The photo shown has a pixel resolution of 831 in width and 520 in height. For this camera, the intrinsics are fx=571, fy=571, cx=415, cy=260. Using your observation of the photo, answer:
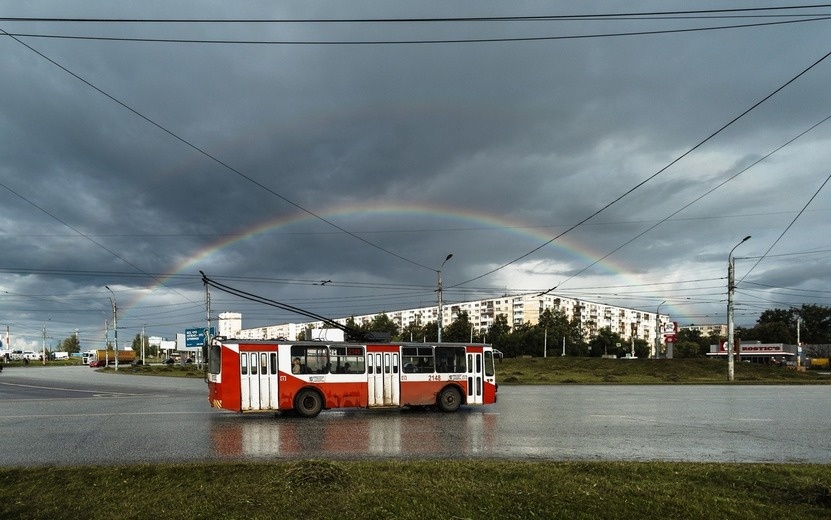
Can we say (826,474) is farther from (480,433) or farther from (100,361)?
(100,361)

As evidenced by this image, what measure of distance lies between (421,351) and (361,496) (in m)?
16.0

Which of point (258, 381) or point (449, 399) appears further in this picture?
point (449, 399)

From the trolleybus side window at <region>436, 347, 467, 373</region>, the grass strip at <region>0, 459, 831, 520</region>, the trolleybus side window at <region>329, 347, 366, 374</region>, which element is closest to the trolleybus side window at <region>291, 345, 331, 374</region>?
the trolleybus side window at <region>329, 347, 366, 374</region>

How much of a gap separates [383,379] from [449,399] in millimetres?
3022

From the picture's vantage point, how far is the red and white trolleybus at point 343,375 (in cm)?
2105

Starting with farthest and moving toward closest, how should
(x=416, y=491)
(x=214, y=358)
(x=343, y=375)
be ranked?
1. (x=343, y=375)
2. (x=214, y=358)
3. (x=416, y=491)

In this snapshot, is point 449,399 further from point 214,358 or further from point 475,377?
point 214,358

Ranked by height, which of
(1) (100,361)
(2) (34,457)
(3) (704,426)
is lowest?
(1) (100,361)

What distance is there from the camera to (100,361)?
339ft

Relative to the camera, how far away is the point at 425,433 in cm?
1627

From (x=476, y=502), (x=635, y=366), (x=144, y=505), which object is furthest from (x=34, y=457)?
(x=635, y=366)

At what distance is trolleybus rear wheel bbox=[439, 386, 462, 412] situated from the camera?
23719 mm

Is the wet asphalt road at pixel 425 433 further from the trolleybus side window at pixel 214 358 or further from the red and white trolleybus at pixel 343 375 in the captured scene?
the trolleybus side window at pixel 214 358

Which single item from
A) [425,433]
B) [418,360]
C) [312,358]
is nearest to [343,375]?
[312,358]
